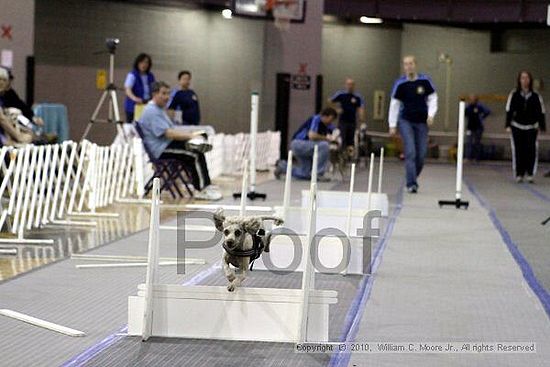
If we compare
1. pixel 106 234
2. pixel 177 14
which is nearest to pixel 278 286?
pixel 106 234

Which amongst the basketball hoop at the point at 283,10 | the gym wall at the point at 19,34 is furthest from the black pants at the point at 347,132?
the gym wall at the point at 19,34

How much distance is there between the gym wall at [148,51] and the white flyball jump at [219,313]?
17.6 metres

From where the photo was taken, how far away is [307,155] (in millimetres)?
→ 17922

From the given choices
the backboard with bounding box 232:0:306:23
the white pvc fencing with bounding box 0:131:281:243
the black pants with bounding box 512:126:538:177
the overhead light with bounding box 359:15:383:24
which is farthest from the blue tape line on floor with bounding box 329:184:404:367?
the overhead light with bounding box 359:15:383:24

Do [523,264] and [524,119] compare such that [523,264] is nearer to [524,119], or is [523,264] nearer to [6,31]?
[524,119]

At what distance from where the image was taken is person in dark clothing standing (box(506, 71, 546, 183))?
19.1m

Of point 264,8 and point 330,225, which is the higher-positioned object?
point 264,8

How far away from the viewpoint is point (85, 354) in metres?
5.22

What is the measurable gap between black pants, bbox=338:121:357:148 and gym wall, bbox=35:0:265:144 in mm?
3028

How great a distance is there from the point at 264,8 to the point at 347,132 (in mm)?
2952

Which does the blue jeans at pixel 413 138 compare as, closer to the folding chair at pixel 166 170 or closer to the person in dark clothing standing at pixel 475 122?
the folding chair at pixel 166 170

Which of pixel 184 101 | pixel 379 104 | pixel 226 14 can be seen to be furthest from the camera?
pixel 379 104

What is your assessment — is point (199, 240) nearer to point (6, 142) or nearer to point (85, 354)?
point (6, 142)

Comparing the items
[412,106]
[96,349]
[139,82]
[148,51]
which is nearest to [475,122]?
[148,51]
